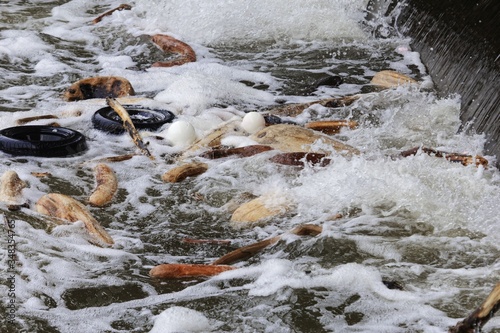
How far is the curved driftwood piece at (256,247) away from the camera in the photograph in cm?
348

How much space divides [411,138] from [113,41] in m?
3.86

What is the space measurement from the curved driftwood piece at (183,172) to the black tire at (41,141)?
0.71 meters

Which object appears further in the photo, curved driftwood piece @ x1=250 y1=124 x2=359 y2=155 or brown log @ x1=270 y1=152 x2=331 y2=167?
curved driftwood piece @ x1=250 y1=124 x2=359 y2=155

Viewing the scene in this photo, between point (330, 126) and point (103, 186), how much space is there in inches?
65.3

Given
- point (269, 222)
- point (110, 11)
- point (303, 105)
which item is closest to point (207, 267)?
point (269, 222)

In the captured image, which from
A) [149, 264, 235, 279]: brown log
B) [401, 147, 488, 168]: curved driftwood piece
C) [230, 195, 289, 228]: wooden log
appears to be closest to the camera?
[149, 264, 235, 279]: brown log

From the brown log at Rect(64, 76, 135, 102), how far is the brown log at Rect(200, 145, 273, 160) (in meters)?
1.55

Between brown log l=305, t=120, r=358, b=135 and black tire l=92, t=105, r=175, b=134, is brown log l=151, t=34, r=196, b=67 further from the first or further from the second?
brown log l=305, t=120, r=358, b=135

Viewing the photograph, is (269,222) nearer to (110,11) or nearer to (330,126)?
(330,126)

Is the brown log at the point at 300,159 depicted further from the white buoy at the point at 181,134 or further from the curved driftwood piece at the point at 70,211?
the curved driftwood piece at the point at 70,211

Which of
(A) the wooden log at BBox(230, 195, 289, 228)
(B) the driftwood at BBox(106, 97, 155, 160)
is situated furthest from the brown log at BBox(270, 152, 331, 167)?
(B) the driftwood at BBox(106, 97, 155, 160)

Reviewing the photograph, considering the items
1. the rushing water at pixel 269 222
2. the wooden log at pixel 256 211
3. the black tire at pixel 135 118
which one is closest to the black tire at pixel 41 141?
the rushing water at pixel 269 222

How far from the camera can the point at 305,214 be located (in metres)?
3.96

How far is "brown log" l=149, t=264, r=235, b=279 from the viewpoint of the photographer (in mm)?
3346
